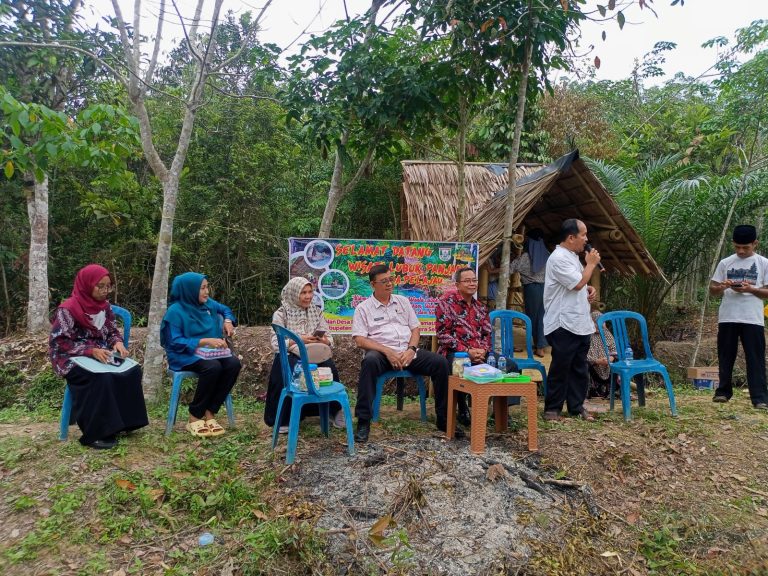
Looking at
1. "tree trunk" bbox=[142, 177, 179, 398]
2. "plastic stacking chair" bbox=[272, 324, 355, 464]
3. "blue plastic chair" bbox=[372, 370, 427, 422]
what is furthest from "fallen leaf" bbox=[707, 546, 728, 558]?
"tree trunk" bbox=[142, 177, 179, 398]

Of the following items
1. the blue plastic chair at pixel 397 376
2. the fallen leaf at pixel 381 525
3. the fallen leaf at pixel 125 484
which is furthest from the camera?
the blue plastic chair at pixel 397 376

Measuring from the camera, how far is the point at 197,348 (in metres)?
4.36

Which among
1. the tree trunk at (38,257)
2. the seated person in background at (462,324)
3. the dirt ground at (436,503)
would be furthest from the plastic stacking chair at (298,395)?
the tree trunk at (38,257)

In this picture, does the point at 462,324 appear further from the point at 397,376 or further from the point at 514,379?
the point at 514,379

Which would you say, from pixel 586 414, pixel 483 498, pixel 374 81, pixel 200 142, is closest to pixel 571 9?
pixel 374 81

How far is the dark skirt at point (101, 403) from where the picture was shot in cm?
397

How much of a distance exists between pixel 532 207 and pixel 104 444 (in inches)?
196

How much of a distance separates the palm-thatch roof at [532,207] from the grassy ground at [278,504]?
9.17 ft

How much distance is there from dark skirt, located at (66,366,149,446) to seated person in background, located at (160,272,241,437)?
0.40 meters

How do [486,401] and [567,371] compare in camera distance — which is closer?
[486,401]

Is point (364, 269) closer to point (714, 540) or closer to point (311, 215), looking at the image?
point (714, 540)

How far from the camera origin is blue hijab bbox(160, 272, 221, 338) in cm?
437

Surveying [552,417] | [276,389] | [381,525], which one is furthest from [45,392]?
[552,417]

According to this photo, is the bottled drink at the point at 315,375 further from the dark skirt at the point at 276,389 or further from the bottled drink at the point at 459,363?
the bottled drink at the point at 459,363
